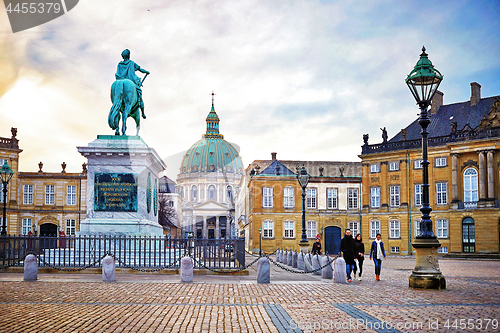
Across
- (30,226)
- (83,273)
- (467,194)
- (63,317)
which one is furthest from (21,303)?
(30,226)

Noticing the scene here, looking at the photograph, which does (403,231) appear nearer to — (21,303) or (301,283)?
(301,283)

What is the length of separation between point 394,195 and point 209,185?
12472 cm

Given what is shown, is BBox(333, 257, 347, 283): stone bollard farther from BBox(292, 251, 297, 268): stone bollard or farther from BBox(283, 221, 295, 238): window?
BBox(283, 221, 295, 238): window

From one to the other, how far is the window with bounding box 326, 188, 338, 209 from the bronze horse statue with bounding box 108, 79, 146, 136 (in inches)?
1888

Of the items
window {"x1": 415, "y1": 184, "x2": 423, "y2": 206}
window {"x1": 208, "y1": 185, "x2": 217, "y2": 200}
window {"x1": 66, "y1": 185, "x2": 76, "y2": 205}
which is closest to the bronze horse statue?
window {"x1": 415, "y1": 184, "x2": 423, "y2": 206}

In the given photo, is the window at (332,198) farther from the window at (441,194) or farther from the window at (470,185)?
the window at (470,185)

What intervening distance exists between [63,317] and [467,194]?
5010 cm

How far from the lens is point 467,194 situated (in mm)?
53844

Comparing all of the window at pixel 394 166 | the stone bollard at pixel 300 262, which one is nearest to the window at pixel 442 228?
the window at pixel 394 166

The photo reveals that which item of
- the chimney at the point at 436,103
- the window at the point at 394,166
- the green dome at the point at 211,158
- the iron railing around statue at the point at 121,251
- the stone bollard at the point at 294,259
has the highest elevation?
the green dome at the point at 211,158

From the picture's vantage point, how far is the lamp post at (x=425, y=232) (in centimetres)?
1575

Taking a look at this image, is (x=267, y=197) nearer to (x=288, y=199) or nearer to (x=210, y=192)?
(x=288, y=199)

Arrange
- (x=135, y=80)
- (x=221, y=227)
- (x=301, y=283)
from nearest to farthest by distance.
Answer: (x=301, y=283), (x=135, y=80), (x=221, y=227)

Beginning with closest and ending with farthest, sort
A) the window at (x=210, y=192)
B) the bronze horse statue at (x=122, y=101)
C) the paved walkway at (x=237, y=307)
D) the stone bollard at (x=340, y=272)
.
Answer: the paved walkway at (x=237, y=307) < the stone bollard at (x=340, y=272) < the bronze horse statue at (x=122, y=101) < the window at (x=210, y=192)
